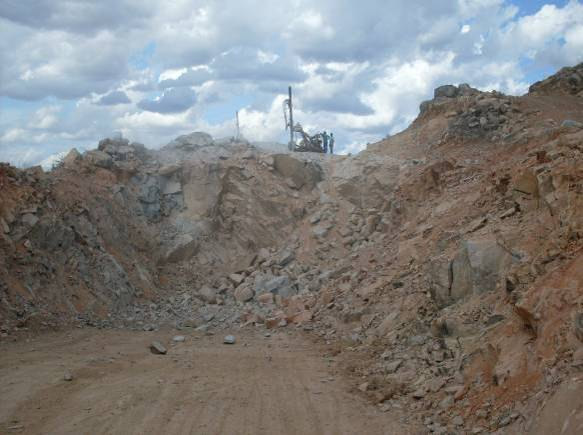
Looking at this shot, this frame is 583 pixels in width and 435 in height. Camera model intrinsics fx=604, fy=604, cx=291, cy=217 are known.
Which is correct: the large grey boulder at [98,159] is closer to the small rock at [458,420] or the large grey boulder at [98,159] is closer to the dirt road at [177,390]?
the dirt road at [177,390]

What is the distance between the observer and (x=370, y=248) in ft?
43.7

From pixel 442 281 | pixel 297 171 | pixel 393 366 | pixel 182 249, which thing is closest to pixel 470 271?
pixel 442 281

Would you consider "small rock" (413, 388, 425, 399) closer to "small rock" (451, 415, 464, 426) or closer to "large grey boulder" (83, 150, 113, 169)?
"small rock" (451, 415, 464, 426)

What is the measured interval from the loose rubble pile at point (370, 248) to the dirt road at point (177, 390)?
0.54m

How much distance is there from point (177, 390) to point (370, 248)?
675cm

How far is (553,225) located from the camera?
296 inches

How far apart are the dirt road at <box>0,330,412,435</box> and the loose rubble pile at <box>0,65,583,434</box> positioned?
0.54 metres

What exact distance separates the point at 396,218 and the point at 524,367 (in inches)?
329

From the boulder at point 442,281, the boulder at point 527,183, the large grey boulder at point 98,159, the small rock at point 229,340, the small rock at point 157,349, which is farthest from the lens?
the large grey boulder at point 98,159

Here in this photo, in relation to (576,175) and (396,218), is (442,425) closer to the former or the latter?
(576,175)

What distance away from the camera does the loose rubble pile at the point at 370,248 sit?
638 cm

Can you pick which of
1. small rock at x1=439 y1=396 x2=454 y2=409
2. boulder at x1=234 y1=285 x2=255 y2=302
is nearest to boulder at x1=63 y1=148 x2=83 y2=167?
boulder at x1=234 y1=285 x2=255 y2=302

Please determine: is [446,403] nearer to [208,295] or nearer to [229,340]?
[229,340]

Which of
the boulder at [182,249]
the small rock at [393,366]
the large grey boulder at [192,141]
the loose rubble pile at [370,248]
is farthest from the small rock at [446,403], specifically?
the large grey boulder at [192,141]
